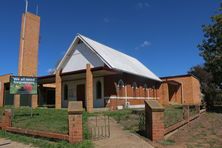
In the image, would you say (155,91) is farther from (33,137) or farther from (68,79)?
(33,137)

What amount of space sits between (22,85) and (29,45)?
16.5 metres

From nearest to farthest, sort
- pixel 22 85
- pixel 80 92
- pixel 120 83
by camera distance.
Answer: pixel 22 85 → pixel 120 83 → pixel 80 92

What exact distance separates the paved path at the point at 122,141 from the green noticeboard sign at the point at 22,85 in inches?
330

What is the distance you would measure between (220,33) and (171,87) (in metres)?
17.5

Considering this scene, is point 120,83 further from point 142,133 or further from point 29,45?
point 142,133

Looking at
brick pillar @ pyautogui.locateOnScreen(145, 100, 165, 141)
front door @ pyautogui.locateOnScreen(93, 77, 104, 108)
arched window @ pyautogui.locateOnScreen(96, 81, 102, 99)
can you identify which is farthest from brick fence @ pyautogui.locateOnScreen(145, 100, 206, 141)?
arched window @ pyautogui.locateOnScreen(96, 81, 102, 99)

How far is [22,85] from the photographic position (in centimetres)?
1738

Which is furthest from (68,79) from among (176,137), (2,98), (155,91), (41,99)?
(176,137)

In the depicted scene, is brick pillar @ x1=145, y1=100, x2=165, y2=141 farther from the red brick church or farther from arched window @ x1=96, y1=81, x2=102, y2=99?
arched window @ x1=96, y1=81, x2=102, y2=99

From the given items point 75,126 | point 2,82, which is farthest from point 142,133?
point 2,82

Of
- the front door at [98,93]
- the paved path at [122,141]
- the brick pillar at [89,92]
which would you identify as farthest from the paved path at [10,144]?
the front door at [98,93]

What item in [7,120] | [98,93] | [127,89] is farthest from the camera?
[127,89]

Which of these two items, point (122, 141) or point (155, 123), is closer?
point (122, 141)

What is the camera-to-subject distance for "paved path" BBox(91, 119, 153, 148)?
9.30 meters
